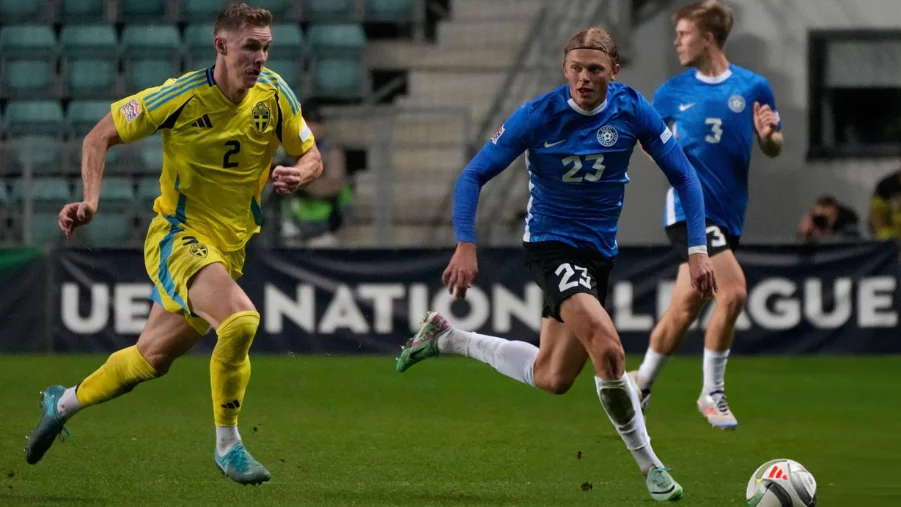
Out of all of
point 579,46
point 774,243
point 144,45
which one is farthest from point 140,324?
point 579,46

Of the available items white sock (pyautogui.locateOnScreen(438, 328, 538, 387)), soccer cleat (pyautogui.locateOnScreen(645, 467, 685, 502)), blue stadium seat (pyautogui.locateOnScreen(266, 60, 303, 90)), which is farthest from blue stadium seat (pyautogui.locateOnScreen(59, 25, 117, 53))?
soccer cleat (pyautogui.locateOnScreen(645, 467, 685, 502))

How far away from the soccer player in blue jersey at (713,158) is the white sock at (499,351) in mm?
1578

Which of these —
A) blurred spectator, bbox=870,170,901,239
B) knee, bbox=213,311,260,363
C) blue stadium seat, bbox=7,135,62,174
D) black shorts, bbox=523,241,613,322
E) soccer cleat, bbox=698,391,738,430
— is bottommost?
soccer cleat, bbox=698,391,738,430

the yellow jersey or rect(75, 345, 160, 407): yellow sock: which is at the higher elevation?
the yellow jersey

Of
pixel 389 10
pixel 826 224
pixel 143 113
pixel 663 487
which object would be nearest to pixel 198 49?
pixel 389 10

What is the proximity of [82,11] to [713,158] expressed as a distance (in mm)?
10193

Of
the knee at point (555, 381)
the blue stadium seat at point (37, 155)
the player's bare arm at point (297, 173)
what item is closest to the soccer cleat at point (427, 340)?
the knee at point (555, 381)

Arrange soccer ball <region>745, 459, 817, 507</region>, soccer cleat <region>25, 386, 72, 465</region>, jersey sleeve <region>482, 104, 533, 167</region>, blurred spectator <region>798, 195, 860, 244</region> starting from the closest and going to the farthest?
soccer ball <region>745, 459, 817, 507</region>
jersey sleeve <region>482, 104, 533, 167</region>
soccer cleat <region>25, 386, 72, 465</region>
blurred spectator <region>798, 195, 860, 244</region>

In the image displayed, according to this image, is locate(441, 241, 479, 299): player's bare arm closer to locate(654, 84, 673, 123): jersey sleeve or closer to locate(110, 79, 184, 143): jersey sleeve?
locate(110, 79, 184, 143): jersey sleeve

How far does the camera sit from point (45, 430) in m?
6.70

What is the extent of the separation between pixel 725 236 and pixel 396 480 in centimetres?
303

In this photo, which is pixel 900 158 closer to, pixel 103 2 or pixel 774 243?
pixel 774 243

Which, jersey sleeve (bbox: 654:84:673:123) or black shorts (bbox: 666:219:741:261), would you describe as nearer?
black shorts (bbox: 666:219:741:261)

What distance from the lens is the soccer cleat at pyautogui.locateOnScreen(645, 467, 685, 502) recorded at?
610 centimetres
